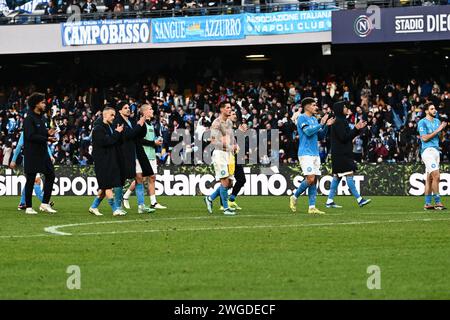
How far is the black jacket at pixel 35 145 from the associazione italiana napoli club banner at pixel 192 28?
18252 millimetres

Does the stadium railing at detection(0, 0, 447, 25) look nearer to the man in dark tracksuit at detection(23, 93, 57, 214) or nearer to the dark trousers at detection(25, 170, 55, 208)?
the man in dark tracksuit at detection(23, 93, 57, 214)

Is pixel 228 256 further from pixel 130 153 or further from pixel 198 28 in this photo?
pixel 198 28

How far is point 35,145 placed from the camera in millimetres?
21250

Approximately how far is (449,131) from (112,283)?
24012mm

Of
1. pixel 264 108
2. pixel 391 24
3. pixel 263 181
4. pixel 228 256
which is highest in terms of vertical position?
pixel 391 24

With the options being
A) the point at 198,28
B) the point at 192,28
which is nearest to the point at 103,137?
the point at 198,28

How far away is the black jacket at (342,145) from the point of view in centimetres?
2362

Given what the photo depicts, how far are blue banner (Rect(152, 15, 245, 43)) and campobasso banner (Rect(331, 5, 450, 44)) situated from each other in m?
3.77

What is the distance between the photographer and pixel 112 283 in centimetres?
1070

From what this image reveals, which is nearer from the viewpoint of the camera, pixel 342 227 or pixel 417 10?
pixel 342 227

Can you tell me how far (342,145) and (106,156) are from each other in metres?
5.90

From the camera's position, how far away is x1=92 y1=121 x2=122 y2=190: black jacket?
20.2 meters
